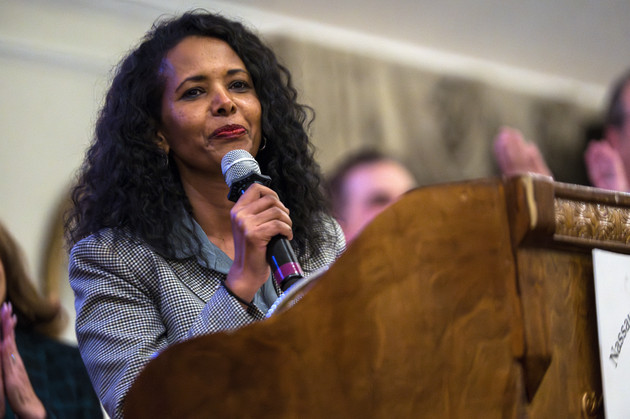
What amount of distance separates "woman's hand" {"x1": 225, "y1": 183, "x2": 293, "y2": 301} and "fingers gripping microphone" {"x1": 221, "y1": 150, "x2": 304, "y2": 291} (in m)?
0.02

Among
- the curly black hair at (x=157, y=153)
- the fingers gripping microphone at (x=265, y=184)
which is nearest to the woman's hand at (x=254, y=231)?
the fingers gripping microphone at (x=265, y=184)

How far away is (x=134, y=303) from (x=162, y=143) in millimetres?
411

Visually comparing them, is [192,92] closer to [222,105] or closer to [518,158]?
[222,105]

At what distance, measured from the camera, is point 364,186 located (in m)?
3.48

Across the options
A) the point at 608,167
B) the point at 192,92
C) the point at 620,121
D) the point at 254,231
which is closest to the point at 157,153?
the point at 192,92

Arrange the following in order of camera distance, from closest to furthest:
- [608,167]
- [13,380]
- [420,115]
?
1. [13,380]
2. [608,167]
3. [420,115]

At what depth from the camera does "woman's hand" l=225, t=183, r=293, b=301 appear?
A: 3.64 ft

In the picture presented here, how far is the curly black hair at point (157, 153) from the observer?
1.53 metres

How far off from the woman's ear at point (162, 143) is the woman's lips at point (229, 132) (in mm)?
166

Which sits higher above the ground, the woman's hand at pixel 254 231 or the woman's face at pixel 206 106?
the woman's face at pixel 206 106

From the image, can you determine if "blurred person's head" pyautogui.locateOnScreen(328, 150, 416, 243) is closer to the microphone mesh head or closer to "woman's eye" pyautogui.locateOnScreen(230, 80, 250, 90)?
"woman's eye" pyautogui.locateOnScreen(230, 80, 250, 90)

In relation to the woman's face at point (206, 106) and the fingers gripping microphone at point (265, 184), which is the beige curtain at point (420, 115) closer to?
the woman's face at point (206, 106)

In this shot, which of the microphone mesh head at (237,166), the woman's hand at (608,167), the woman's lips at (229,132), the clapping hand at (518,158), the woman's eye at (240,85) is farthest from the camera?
the clapping hand at (518,158)

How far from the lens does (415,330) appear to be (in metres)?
0.73
